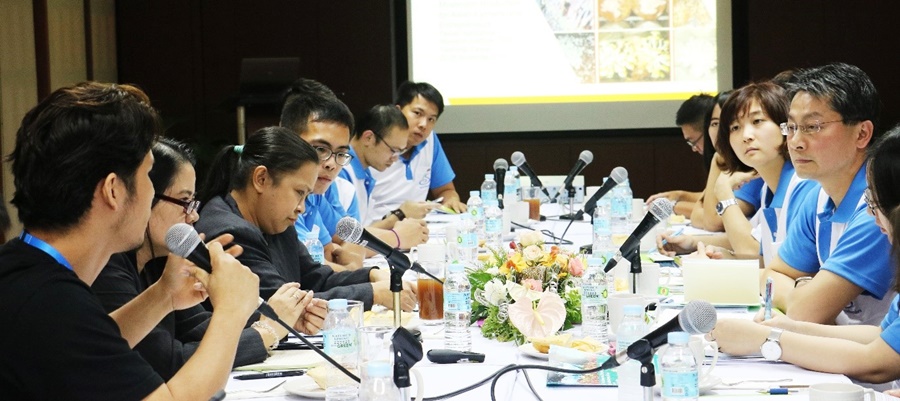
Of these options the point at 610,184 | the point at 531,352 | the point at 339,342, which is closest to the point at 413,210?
the point at 610,184

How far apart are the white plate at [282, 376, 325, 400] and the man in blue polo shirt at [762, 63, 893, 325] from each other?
4.41 feet

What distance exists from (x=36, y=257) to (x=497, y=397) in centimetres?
87

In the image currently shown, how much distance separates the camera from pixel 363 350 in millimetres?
2076

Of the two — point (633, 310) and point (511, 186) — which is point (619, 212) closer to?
point (511, 186)

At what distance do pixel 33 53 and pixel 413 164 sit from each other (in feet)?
8.86

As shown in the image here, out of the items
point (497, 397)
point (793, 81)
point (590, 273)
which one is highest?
point (793, 81)

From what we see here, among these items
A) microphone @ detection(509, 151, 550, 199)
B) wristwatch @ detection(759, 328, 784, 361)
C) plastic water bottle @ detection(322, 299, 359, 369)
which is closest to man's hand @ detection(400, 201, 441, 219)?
microphone @ detection(509, 151, 550, 199)

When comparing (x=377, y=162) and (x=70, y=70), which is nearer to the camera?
(x=377, y=162)

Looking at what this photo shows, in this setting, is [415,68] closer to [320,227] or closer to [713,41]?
[713,41]

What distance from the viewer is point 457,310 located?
7.75 feet

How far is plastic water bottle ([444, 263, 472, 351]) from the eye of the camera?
234 cm

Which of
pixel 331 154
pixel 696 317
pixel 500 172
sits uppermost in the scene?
pixel 331 154

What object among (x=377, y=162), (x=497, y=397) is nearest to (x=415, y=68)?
(x=377, y=162)

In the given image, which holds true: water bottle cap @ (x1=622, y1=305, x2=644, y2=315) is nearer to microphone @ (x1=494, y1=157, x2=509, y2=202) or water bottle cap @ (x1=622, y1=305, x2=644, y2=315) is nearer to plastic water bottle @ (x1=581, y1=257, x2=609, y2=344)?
plastic water bottle @ (x1=581, y1=257, x2=609, y2=344)
